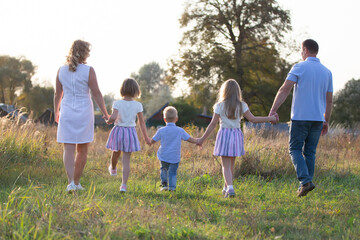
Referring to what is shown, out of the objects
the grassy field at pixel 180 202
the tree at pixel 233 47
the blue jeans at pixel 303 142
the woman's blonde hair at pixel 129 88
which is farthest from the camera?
the tree at pixel 233 47

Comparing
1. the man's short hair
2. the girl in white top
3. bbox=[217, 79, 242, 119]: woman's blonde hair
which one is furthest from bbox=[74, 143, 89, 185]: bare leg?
the man's short hair

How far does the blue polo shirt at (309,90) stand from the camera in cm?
512

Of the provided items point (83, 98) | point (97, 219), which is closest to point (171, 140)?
point (83, 98)

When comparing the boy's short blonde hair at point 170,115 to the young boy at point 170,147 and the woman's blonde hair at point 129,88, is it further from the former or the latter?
the woman's blonde hair at point 129,88

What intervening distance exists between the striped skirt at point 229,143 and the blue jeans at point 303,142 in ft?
2.40

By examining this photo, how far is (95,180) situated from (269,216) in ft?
10.5

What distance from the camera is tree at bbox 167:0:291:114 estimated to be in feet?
94.3

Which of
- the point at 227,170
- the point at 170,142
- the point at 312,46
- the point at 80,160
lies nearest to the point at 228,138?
the point at 227,170

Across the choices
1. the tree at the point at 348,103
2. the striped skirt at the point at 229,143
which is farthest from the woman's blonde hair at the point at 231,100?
the tree at the point at 348,103

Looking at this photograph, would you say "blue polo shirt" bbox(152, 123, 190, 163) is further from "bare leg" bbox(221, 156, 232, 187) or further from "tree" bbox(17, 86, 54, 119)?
"tree" bbox(17, 86, 54, 119)

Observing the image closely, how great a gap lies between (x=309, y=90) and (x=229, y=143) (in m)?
1.32

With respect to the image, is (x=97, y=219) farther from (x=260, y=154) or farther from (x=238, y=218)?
(x=260, y=154)

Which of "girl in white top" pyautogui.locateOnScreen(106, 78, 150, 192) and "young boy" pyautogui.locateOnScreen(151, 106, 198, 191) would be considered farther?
"young boy" pyautogui.locateOnScreen(151, 106, 198, 191)

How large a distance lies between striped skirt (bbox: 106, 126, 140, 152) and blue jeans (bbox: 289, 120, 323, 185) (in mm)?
2166
